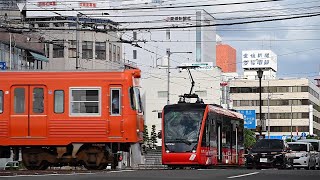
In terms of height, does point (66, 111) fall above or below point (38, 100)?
below

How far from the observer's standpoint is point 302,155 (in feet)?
116

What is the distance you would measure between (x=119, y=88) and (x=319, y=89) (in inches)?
4999

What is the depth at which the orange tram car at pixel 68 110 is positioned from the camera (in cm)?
2469

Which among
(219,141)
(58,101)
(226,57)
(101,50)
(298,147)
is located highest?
(226,57)

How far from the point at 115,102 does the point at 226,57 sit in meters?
144

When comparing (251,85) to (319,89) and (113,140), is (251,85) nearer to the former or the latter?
(319,89)

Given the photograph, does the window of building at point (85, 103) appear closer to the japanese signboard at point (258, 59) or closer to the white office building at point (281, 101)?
the white office building at point (281, 101)

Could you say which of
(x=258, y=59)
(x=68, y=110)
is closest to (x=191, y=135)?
(x=68, y=110)

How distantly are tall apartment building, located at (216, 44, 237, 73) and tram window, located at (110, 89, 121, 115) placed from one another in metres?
140

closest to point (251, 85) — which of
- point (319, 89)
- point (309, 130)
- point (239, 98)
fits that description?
point (239, 98)

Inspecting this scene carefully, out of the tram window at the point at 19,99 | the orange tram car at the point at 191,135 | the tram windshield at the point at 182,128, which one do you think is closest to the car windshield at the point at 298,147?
the orange tram car at the point at 191,135

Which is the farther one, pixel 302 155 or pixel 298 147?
pixel 298 147

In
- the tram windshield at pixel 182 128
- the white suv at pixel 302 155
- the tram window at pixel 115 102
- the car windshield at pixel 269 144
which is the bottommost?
the white suv at pixel 302 155

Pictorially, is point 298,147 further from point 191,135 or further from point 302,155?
point 191,135
